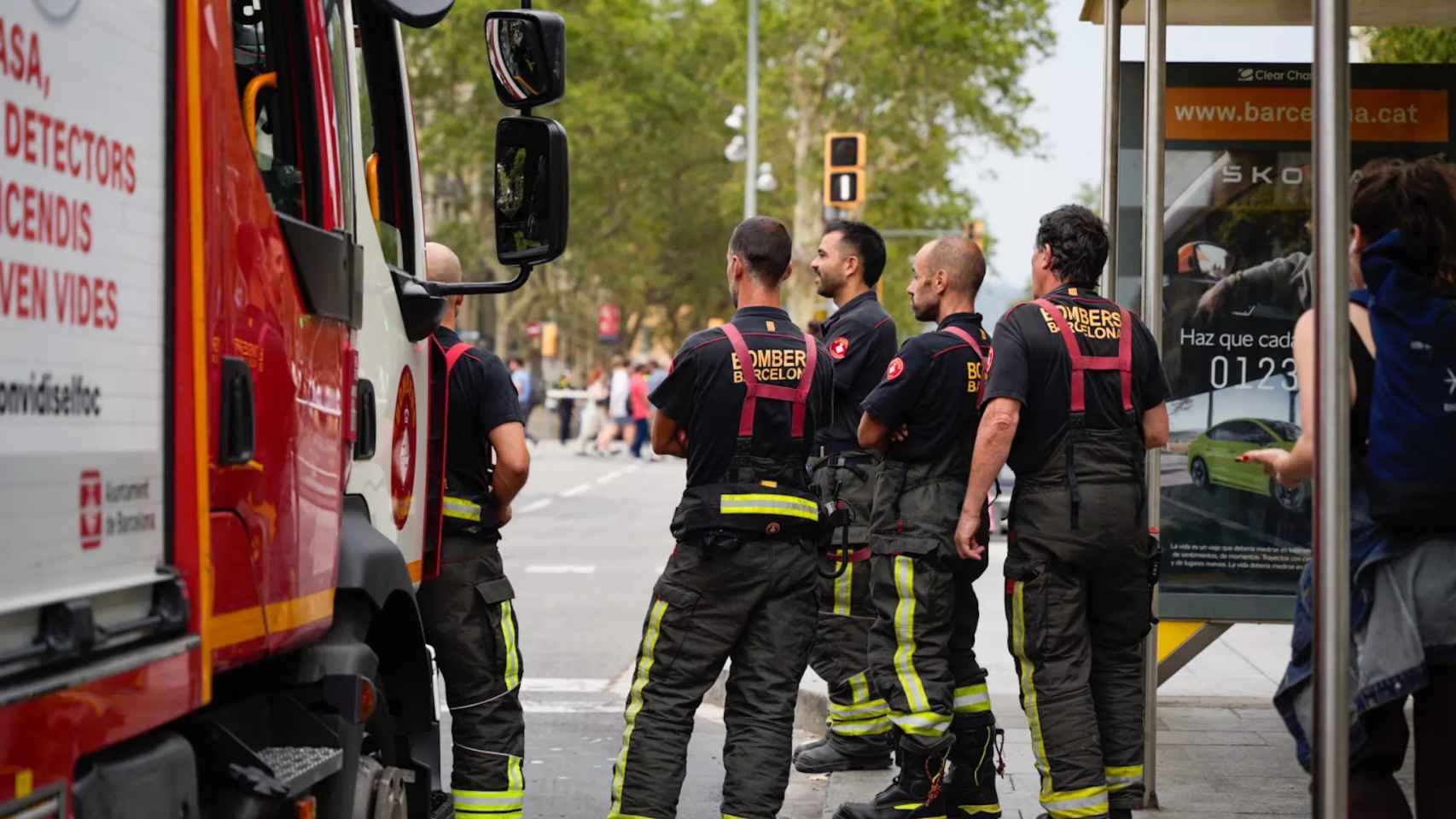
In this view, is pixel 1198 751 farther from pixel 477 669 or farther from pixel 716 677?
pixel 477 669

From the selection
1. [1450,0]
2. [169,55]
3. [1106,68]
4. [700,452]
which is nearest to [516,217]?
[700,452]

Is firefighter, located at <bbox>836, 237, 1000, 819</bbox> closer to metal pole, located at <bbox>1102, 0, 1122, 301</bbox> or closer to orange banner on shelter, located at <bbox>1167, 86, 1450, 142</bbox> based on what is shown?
metal pole, located at <bbox>1102, 0, 1122, 301</bbox>

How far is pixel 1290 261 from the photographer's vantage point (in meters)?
7.42

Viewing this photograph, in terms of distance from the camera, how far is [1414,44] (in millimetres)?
11484

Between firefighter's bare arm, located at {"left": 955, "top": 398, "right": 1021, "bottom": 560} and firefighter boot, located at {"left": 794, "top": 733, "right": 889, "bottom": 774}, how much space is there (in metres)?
1.50

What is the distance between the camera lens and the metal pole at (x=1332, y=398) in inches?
141

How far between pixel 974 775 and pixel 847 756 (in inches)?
41.3

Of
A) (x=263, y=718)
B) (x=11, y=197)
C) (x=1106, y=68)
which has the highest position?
(x=1106, y=68)

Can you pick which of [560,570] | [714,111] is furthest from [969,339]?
[714,111]

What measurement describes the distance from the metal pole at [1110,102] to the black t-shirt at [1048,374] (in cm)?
97

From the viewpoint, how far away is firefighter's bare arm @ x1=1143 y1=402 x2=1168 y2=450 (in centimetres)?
550

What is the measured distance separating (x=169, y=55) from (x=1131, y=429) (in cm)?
320

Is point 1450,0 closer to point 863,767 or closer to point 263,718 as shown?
point 863,767

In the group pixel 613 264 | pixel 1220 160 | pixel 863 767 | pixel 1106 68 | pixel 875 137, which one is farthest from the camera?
pixel 613 264
